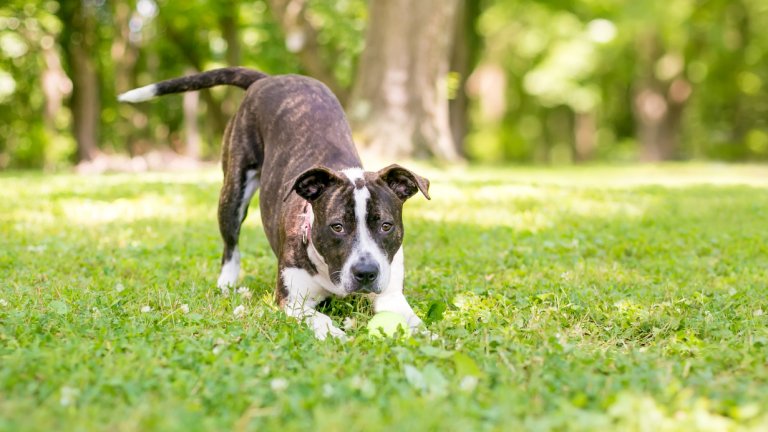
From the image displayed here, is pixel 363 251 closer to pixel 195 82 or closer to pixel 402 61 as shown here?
pixel 195 82

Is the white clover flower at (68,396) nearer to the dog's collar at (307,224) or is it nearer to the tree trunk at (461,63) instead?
the dog's collar at (307,224)

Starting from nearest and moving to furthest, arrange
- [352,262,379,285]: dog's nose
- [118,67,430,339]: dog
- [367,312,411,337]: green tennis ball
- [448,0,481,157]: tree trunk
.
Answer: [367,312,411,337]: green tennis ball → [352,262,379,285]: dog's nose → [118,67,430,339]: dog → [448,0,481,157]: tree trunk

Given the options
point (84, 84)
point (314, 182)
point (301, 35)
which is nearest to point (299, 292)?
point (314, 182)

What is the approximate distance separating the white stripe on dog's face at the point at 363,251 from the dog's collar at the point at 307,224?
436 mm

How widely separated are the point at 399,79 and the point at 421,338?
1319 cm

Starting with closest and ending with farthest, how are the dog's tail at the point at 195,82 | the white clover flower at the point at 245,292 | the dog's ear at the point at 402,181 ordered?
the dog's ear at the point at 402,181 → the white clover flower at the point at 245,292 → the dog's tail at the point at 195,82

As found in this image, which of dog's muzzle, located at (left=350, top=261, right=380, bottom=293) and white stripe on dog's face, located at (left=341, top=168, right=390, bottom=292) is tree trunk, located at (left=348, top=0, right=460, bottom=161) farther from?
dog's muzzle, located at (left=350, top=261, right=380, bottom=293)

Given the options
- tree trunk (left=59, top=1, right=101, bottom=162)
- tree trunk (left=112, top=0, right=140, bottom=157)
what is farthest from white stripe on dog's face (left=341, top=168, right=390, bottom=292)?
tree trunk (left=112, top=0, right=140, bottom=157)

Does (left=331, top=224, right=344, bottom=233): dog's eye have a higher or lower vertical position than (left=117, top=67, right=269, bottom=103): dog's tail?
lower

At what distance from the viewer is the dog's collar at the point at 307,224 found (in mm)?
5016

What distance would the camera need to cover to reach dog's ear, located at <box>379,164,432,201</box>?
16.3 feet

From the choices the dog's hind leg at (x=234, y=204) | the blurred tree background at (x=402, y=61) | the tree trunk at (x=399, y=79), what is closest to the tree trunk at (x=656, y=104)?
the blurred tree background at (x=402, y=61)

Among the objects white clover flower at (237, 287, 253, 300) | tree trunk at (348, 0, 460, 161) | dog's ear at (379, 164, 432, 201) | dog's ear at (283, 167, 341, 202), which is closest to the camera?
dog's ear at (283, 167, 341, 202)

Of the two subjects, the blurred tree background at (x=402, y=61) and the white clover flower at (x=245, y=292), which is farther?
the blurred tree background at (x=402, y=61)
